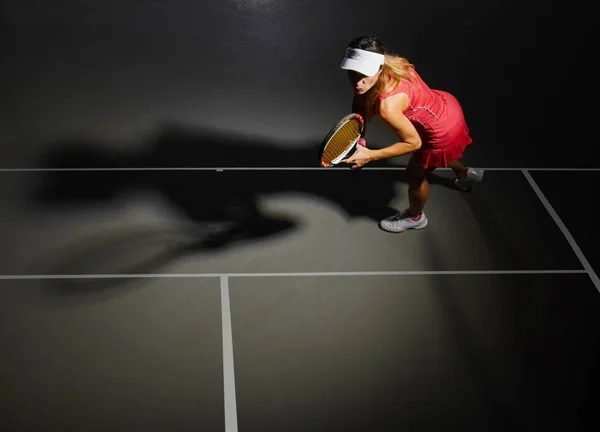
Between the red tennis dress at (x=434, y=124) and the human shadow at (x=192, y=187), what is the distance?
667mm

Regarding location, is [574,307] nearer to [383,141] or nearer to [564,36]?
[383,141]

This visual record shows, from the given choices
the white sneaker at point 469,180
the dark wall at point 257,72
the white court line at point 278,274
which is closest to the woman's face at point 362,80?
the white court line at point 278,274

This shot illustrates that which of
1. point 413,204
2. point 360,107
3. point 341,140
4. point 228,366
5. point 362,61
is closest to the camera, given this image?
point 228,366

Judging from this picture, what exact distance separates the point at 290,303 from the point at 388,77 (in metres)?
1.33

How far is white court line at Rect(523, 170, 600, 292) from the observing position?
598 centimetres

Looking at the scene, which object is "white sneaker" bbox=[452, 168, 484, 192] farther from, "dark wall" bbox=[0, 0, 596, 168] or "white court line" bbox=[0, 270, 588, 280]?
"white court line" bbox=[0, 270, 588, 280]

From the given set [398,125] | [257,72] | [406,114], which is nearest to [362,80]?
[398,125]

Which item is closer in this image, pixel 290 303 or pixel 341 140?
pixel 341 140

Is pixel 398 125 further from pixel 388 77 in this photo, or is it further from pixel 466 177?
pixel 466 177

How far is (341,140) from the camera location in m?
5.48

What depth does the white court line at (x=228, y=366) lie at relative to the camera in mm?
4812

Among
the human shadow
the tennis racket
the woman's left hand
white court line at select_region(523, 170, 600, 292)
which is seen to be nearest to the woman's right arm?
the tennis racket

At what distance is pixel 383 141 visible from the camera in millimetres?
7418

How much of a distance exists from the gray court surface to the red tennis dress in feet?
1.81
